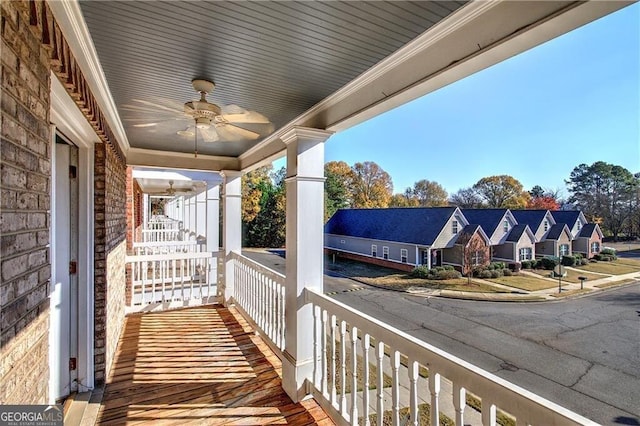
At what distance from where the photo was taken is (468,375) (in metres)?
1.26

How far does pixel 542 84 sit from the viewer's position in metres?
1.63

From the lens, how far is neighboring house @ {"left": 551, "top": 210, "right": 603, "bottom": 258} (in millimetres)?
1463

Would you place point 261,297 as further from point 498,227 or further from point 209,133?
point 498,227

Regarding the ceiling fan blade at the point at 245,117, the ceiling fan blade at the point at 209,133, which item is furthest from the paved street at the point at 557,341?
the ceiling fan blade at the point at 209,133

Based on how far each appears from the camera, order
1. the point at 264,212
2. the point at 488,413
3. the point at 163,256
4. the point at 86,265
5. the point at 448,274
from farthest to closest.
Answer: the point at 163,256 → the point at 264,212 → the point at 86,265 → the point at 448,274 → the point at 488,413

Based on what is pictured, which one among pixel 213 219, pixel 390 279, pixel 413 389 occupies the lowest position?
pixel 413 389

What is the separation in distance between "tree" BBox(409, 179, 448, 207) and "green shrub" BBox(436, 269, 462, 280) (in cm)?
40

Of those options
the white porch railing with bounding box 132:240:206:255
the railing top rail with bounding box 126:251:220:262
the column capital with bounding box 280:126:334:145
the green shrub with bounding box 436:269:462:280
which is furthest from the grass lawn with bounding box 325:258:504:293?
the white porch railing with bounding box 132:240:206:255

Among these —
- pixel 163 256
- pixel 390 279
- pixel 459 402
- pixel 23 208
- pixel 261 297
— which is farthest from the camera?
pixel 163 256

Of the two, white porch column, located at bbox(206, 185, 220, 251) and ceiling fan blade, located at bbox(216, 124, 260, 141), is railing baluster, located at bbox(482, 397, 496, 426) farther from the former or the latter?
white porch column, located at bbox(206, 185, 220, 251)

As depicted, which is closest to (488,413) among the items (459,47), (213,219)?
(459,47)

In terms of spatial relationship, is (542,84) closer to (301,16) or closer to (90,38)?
(301,16)

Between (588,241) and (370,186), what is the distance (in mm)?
1254

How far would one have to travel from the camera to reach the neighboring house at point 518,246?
5.43 ft
